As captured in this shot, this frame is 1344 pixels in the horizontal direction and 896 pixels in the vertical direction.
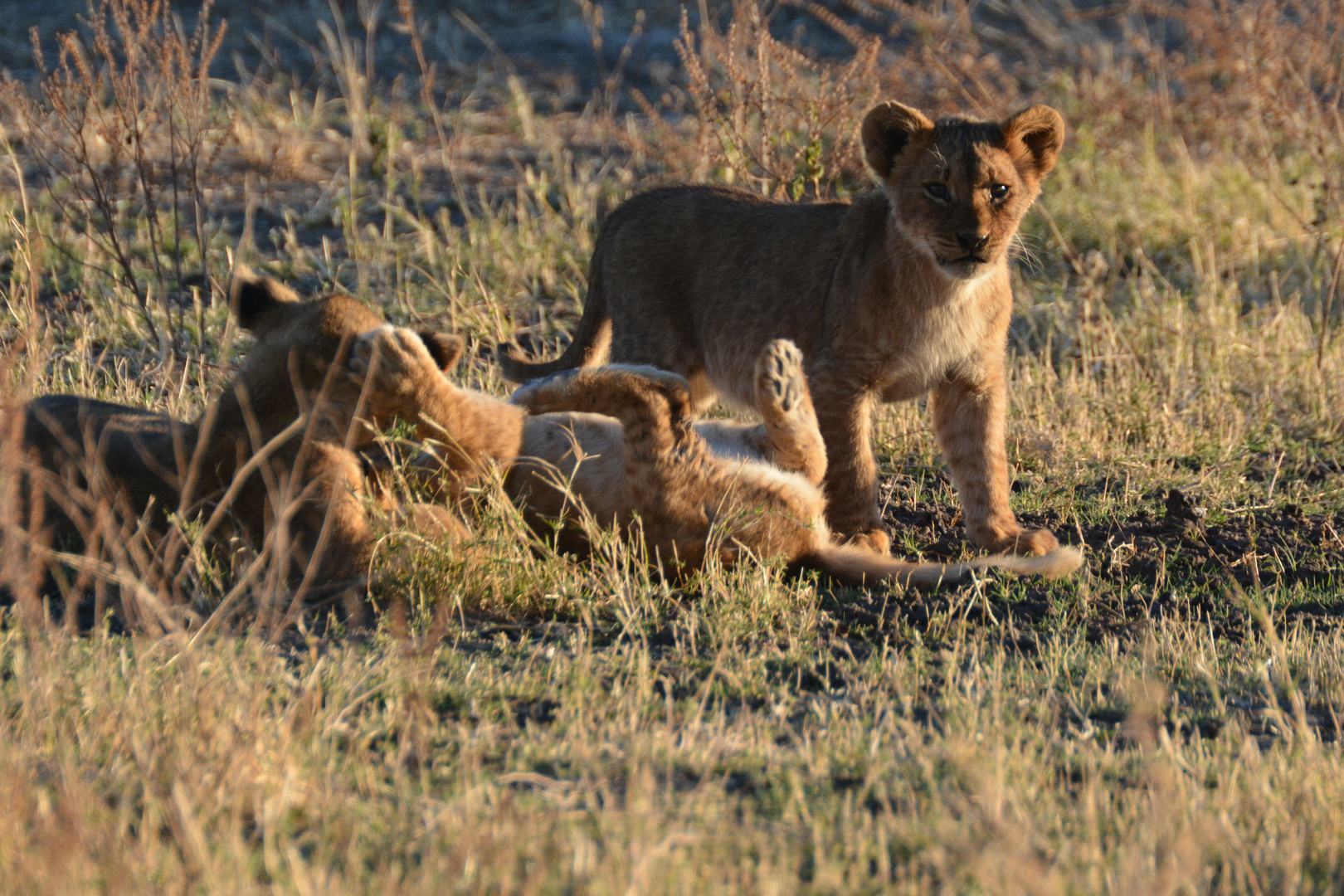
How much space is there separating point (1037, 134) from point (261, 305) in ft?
8.81

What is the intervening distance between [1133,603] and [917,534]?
3.40 ft

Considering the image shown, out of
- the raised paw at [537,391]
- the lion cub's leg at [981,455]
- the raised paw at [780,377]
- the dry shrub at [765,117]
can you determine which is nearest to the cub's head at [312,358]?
the raised paw at [537,391]

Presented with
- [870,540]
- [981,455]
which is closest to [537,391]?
[870,540]

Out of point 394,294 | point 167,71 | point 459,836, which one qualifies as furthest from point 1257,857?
point 394,294

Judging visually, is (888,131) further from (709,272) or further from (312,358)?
(312,358)

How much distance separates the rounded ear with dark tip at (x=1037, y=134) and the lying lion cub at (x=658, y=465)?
1120 mm

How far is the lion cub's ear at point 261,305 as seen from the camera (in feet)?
13.6

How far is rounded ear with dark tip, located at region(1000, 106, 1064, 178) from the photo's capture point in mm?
4551

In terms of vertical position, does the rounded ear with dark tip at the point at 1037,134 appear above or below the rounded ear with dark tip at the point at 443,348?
above

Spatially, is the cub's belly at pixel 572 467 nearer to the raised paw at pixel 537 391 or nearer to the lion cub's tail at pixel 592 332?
the raised paw at pixel 537 391

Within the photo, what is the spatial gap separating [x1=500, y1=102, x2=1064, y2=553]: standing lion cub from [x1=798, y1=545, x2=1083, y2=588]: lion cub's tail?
412mm

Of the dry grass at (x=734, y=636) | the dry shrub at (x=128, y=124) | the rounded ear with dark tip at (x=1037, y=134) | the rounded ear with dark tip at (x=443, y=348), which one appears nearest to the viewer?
the dry grass at (x=734, y=636)

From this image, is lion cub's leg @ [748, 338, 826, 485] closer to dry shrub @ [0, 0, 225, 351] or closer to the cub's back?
the cub's back

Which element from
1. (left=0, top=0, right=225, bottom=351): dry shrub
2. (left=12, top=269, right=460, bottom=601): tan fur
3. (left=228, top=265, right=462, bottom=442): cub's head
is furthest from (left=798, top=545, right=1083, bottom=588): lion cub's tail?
(left=0, top=0, right=225, bottom=351): dry shrub
